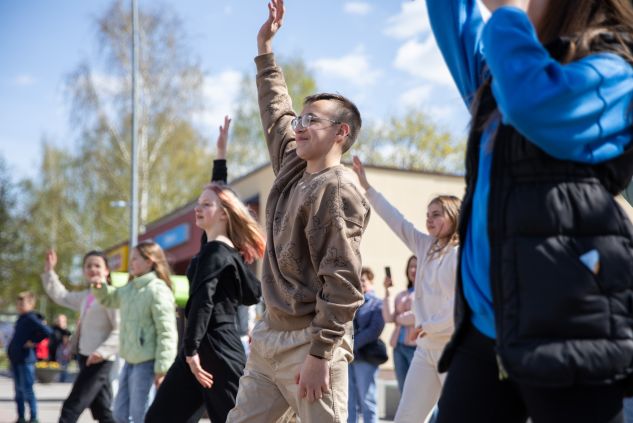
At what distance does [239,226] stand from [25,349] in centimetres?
865

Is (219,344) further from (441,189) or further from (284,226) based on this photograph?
(441,189)

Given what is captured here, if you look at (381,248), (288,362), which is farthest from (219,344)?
(381,248)

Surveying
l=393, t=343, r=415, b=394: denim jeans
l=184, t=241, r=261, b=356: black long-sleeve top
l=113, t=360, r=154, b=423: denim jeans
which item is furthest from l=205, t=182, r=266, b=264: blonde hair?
l=393, t=343, r=415, b=394: denim jeans

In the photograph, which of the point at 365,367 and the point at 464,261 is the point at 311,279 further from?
the point at 365,367

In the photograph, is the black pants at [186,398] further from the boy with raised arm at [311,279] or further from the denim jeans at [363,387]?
the denim jeans at [363,387]

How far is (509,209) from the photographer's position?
2.05 m

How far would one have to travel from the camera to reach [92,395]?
7844 mm

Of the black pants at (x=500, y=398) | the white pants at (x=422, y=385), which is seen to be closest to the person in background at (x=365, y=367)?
the white pants at (x=422, y=385)

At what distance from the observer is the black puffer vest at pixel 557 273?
6.42 feet

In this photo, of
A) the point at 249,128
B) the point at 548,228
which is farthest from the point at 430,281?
the point at 249,128

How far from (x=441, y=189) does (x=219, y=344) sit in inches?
737

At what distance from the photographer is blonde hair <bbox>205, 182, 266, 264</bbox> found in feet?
18.5

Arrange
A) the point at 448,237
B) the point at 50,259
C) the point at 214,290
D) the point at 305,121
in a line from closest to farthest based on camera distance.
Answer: the point at 305,121
the point at 214,290
the point at 448,237
the point at 50,259

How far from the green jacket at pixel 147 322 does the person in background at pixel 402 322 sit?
2615 mm
